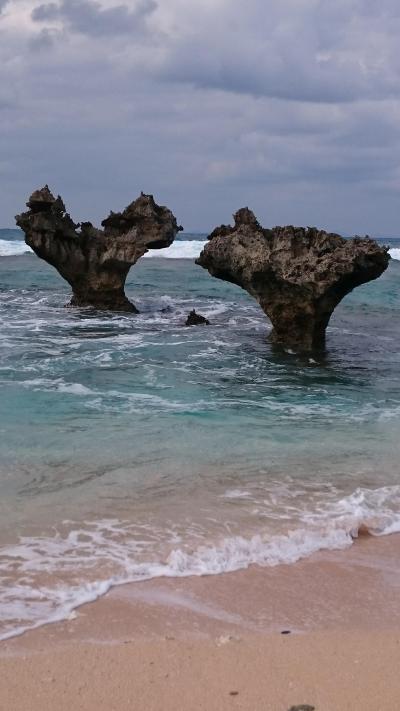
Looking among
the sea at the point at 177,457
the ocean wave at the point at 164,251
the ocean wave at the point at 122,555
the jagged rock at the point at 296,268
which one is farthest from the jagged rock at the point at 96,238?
the ocean wave at the point at 164,251

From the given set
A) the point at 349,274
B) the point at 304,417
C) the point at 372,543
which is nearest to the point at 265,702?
the point at 372,543

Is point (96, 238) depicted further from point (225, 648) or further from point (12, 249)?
point (12, 249)

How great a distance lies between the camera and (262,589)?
541 cm

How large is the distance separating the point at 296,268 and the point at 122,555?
10.1 m

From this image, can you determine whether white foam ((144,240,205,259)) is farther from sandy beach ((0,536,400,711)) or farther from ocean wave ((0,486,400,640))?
sandy beach ((0,536,400,711))

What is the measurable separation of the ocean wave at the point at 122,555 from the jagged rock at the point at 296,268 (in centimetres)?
846

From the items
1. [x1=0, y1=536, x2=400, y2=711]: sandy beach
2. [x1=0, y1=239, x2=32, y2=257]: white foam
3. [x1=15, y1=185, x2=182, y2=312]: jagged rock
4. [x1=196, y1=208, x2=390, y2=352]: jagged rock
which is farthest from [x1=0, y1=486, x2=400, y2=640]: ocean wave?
[x1=0, y1=239, x2=32, y2=257]: white foam

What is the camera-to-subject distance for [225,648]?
4.55m

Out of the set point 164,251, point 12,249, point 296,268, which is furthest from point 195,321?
point 12,249

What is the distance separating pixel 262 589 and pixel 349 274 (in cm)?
1028

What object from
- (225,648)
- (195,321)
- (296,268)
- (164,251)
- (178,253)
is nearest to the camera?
(225,648)

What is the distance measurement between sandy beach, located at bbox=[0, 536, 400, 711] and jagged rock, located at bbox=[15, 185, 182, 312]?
16097 mm

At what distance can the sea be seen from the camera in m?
5.85

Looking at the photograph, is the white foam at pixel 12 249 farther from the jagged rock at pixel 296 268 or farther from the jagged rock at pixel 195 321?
the jagged rock at pixel 296 268
